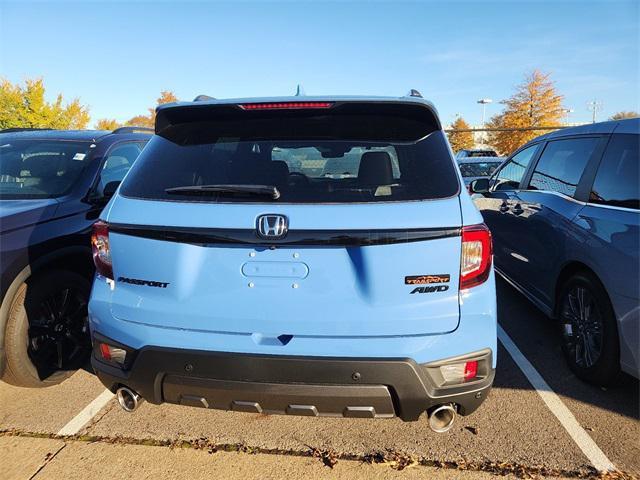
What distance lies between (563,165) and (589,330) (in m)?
1.41

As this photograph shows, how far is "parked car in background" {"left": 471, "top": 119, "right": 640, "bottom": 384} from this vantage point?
279 centimetres

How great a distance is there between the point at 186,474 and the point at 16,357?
1.45 metres

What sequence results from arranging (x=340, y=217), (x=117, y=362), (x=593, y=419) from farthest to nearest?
(x=593, y=419), (x=117, y=362), (x=340, y=217)

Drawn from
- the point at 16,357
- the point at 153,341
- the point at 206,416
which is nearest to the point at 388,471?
the point at 206,416

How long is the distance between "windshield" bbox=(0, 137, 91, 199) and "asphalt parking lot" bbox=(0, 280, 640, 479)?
5.01ft

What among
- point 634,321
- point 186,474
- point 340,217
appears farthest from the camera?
point 634,321

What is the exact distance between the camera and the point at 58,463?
2.52 m

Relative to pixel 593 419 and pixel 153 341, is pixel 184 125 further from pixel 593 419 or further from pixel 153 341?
pixel 593 419

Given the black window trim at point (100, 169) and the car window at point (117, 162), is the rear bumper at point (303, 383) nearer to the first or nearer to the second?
the black window trim at point (100, 169)

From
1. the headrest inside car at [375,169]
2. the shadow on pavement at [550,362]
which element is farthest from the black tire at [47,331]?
the shadow on pavement at [550,362]

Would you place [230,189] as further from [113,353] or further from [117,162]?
[117,162]

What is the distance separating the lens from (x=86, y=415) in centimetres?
297

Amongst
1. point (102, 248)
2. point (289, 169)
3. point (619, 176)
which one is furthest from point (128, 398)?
point (619, 176)

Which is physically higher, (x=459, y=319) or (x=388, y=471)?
(x=459, y=319)
